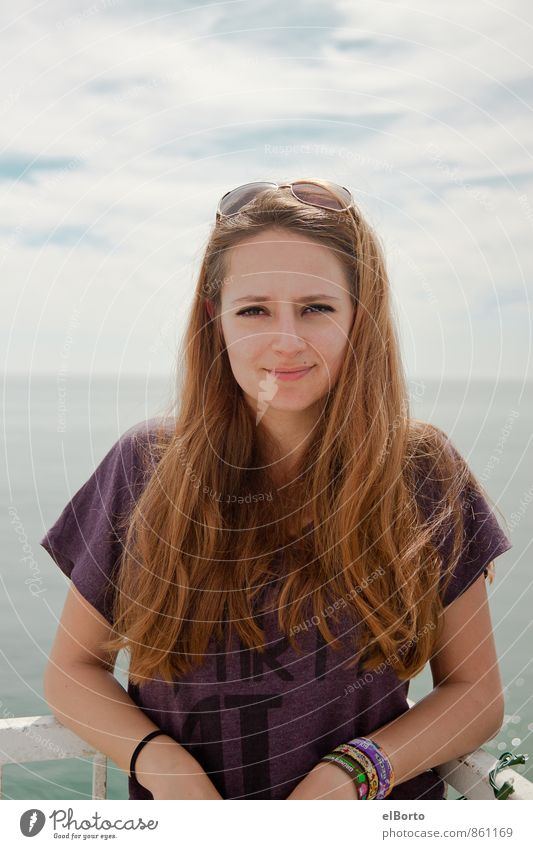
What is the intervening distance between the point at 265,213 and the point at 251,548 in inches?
16.4

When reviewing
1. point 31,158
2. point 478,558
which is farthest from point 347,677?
point 31,158

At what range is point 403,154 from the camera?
100 centimetres

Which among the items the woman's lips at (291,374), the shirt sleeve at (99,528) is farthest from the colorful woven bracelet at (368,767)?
the woman's lips at (291,374)

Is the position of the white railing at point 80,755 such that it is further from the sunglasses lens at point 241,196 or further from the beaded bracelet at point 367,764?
the sunglasses lens at point 241,196

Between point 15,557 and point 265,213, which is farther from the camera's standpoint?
point 15,557

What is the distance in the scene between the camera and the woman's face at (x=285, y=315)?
36.9 inches

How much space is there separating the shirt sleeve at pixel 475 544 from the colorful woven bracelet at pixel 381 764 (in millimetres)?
195

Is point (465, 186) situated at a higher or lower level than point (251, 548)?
higher

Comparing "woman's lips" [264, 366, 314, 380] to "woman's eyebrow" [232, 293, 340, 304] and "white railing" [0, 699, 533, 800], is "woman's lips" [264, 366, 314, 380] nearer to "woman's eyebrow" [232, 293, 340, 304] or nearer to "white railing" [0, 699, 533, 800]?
"woman's eyebrow" [232, 293, 340, 304]

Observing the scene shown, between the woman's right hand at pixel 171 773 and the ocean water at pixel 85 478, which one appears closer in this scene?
the woman's right hand at pixel 171 773

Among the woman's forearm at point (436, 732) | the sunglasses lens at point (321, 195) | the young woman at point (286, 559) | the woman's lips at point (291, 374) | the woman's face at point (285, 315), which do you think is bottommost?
the woman's forearm at point (436, 732)

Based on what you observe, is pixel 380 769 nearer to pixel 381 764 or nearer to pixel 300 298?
pixel 381 764

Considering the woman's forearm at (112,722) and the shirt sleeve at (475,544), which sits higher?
the shirt sleeve at (475,544)

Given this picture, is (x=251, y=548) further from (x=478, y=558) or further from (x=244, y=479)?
(x=478, y=558)
